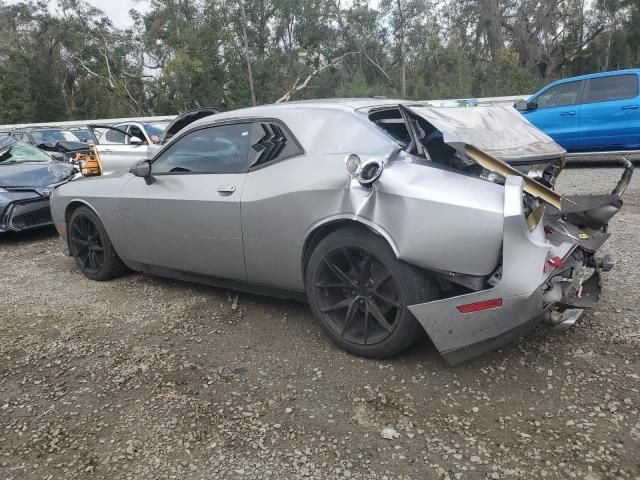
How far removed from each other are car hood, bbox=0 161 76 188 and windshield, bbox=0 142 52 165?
253 mm

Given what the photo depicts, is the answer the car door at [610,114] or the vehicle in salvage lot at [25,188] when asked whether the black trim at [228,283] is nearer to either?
the vehicle in salvage lot at [25,188]

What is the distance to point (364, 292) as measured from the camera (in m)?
3.06

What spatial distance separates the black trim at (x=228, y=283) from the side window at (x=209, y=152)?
0.79 m

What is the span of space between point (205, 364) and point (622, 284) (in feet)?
10.1

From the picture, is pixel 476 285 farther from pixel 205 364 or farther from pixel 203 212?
pixel 203 212

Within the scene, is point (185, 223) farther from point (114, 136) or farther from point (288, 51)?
point (288, 51)

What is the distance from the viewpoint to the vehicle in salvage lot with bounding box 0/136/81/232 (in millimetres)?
6855

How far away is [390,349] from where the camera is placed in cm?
300

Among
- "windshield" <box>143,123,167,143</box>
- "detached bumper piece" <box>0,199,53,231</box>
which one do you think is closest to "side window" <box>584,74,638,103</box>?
"windshield" <box>143,123,167,143</box>

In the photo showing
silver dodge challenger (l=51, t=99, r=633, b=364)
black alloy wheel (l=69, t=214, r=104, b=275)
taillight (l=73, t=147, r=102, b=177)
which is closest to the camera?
silver dodge challenger (l=51, t=99, r=633, b=364)

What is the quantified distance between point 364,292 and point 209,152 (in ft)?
5.55

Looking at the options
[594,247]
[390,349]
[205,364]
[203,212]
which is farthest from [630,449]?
[203,212]

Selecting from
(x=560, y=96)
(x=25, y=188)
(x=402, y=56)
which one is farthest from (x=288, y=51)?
(x=25, y=188)

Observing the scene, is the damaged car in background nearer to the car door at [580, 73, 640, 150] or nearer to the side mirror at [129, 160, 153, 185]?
the side mirror at [129, 160, 153, 185]
